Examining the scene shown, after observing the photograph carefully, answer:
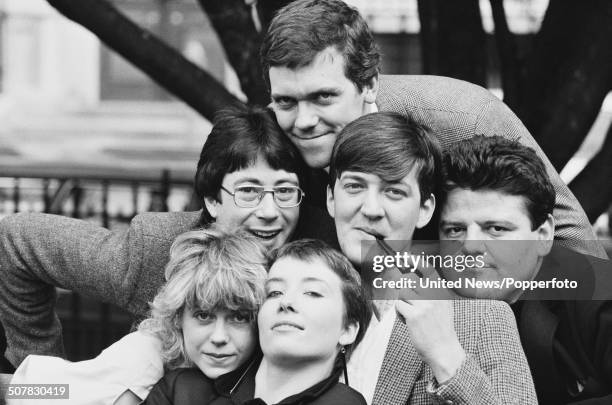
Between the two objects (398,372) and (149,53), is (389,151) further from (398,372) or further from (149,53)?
(149,53)

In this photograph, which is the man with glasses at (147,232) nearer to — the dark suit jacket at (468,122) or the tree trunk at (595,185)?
the dark suit jacket at (468,122)

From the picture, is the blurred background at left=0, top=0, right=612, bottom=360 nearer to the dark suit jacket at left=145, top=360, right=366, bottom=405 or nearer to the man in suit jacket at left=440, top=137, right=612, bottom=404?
the man in suit jacket at left=440, top=137, right=612, bottom=404

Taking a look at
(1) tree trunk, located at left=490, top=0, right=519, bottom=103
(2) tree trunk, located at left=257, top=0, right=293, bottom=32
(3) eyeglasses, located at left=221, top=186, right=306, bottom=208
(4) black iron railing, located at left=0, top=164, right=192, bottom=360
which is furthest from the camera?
(4) black iron railing, located at left=0, top=164, right=192, bottom=360

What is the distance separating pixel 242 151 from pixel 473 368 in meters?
1.25

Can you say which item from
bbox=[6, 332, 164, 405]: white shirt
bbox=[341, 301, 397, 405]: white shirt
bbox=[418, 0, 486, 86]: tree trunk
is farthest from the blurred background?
bbox=[341, 301, 397, 405]: white shirt

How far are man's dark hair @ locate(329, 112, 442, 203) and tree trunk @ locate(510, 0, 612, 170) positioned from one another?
6.28 ft

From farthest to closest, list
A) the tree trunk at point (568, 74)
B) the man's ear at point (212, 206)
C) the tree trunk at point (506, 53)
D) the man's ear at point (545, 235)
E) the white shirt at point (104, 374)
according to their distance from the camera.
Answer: the tree trunk at point (506, 53) → the tree trunk at point (568, 74) → the man's ear at point (212, 206) → the man's ear at point (545, 235) → the white shirt at point (104, 374)

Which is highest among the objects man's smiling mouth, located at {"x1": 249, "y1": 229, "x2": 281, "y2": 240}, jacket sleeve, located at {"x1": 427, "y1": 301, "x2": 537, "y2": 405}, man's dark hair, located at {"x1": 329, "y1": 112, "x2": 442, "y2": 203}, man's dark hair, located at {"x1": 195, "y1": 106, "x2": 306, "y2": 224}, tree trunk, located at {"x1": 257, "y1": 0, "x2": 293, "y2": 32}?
tree trunk, located at {"x1": 257, "y1": 0, "x2": 293, "y2": 32}

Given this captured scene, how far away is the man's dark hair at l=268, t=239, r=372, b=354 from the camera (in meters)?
3.10

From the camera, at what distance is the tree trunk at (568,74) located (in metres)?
5.16

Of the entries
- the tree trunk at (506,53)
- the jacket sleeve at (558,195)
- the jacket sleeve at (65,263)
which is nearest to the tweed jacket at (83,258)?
the jacket sleeve at (65,263)

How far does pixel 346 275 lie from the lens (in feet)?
10.3

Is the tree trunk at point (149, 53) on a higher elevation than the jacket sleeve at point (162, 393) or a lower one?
higher

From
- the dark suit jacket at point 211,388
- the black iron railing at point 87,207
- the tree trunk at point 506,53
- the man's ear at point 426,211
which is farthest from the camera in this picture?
the black iron railing at point 87,207
